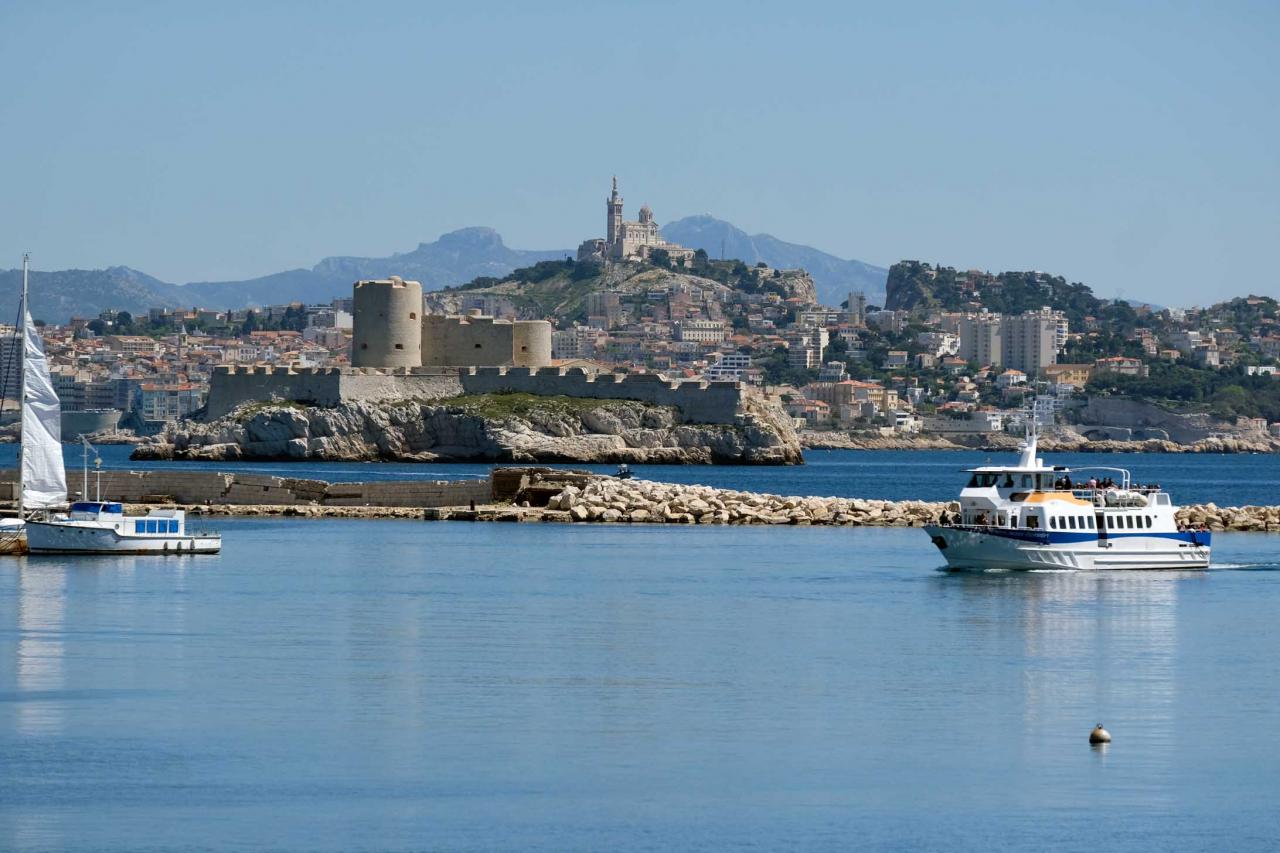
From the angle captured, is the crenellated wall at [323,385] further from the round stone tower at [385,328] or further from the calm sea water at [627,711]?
the calm sea water at [627,711]

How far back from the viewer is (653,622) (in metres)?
23.2

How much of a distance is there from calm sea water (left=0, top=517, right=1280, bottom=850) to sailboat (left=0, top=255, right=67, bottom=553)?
1.89 m

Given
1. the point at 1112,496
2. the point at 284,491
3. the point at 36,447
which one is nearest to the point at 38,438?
the point at 36,447

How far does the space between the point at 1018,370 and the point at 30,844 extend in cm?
18250

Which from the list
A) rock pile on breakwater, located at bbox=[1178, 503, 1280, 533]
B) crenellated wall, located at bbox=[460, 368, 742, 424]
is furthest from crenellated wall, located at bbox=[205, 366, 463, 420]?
rock pile on breakwater, located at bbox=[1178, 503, 1280, 533]

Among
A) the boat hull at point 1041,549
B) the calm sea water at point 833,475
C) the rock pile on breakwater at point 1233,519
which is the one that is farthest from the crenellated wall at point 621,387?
the boat hull at point 1041,549

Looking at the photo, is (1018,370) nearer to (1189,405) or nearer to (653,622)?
(1189,405)

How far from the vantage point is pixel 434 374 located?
82.2 m

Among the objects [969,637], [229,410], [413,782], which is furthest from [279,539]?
[229,410]

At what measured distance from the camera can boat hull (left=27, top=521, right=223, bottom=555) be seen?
30469 mm

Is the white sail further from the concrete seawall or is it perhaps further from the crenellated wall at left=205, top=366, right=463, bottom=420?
the crenellated wall at left=205, top=366, right=463, bottom=420

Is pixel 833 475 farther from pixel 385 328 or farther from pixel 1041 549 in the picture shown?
pixel 1041 549

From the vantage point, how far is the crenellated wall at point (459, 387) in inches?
3147

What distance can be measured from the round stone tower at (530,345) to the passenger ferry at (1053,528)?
56.0m
